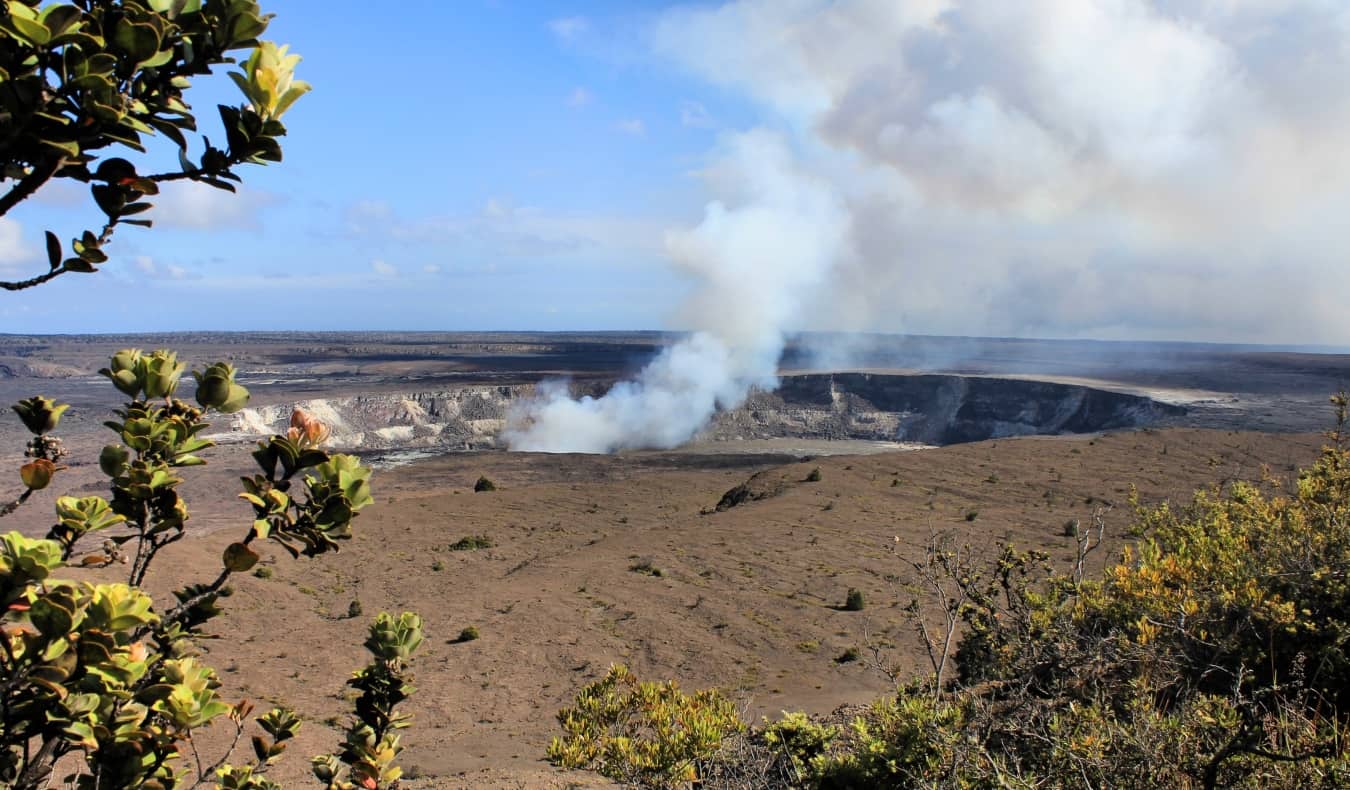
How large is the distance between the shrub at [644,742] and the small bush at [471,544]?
22360mm

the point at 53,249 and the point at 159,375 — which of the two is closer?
the point at 53,249

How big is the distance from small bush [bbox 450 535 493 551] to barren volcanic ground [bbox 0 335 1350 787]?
463 mm

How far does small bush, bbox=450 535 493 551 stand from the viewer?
27.3 meters

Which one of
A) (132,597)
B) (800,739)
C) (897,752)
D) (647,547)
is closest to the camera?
(132,597)

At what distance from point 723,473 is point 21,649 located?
4168cm

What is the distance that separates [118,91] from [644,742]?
204 inches

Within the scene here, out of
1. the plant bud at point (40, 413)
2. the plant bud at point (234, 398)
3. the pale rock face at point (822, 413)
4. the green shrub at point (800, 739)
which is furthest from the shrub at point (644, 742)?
the pale rock face at point (822, 413)

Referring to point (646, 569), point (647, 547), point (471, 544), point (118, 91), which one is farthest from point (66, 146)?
point (471, 544)

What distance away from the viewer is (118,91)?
171 centimetres

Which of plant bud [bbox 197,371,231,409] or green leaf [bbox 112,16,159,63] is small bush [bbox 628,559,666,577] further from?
green leaf [bbox 112,16,159,63]

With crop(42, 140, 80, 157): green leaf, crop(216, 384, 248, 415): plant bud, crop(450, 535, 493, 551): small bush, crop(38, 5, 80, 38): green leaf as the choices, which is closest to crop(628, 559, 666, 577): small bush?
crop(450, 535, 493, 551): small bush

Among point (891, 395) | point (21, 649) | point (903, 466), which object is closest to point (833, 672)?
point (21, 649)

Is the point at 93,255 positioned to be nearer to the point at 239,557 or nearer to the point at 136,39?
the point at 136,39

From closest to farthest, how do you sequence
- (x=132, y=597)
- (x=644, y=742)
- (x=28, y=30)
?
(x=28, y=30)
(x=132, y=597)
(x=644, y=742)
